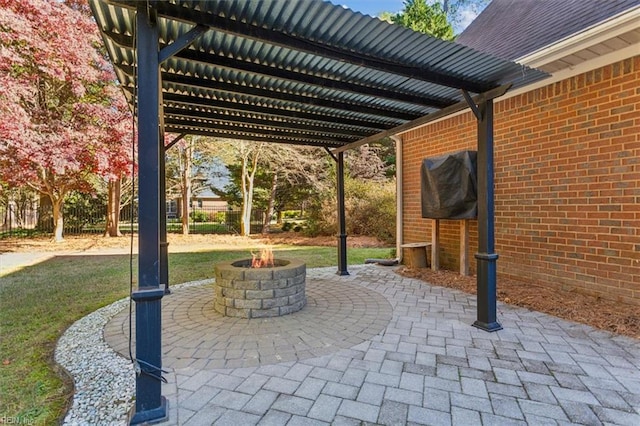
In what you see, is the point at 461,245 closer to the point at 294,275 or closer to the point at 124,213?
the point at 294,275

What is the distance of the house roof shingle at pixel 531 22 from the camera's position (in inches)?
160

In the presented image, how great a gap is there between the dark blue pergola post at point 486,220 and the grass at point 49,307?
147 inches

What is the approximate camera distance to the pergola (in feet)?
6.96

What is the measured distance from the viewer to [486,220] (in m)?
3.49

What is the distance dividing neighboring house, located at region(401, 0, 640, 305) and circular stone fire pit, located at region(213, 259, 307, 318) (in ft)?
12.0

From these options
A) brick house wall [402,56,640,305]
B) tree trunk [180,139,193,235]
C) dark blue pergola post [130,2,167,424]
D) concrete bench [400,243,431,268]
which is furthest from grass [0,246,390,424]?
tree trunk [180,139,193,235]

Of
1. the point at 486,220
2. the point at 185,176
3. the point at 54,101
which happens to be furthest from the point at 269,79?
the point at 185,176

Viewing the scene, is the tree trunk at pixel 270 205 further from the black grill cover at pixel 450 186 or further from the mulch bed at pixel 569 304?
the mulch bed at pixel 569 304

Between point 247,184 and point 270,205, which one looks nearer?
point 247,184

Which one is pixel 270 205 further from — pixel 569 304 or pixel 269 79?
pixel 569 304

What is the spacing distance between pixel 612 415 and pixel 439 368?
3.44 feet

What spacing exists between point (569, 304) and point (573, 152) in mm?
1975

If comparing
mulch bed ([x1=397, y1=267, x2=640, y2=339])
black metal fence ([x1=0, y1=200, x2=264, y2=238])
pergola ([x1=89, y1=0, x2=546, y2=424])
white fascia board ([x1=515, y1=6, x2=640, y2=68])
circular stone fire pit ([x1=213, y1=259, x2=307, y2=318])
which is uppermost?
white fascia board ([x1=515, y1=6, x2=640, y2=68])

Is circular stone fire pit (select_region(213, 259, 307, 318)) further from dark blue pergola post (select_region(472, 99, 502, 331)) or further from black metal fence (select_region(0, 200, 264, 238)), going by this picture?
black metal fence (select_region(0, 200, 264, 238))
